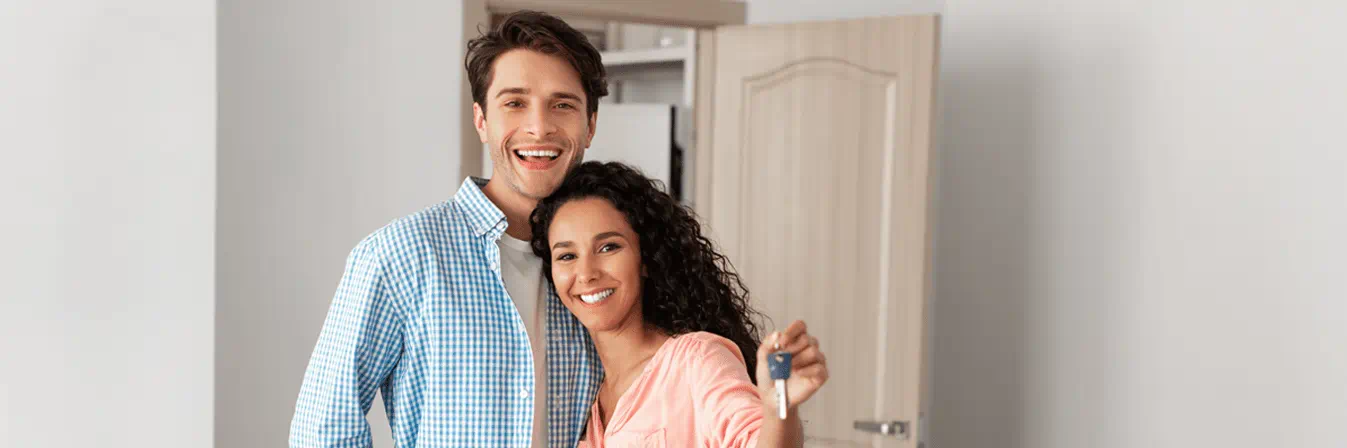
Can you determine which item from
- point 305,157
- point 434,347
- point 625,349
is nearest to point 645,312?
point 625,349

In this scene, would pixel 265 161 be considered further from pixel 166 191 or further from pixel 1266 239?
pixel 1266 239

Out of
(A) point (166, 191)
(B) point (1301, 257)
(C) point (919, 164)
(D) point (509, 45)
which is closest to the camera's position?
(D) point (509, 45)

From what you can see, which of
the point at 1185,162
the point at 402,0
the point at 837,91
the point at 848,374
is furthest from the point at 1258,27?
the point at 402,0

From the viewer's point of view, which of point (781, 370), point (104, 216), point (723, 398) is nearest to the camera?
point (781, 370)

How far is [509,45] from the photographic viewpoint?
4.94 feet

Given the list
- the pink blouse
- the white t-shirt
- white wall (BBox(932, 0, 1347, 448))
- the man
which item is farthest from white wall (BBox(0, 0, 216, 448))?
white wall (BBox(932, 0, 1347, 448))

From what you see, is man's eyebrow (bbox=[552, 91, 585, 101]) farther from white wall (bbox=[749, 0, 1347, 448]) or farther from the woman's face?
white wall (bbox=[749, 0, 1347, 448])

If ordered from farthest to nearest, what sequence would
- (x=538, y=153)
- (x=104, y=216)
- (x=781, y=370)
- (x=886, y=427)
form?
(x=886, y=427)
(x=104, y=216)
(x=538, y=153)
(x=781, y=370)

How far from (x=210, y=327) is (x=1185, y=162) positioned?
7.87 ft

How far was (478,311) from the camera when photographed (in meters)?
1.50

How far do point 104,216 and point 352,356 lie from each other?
4.85 ft

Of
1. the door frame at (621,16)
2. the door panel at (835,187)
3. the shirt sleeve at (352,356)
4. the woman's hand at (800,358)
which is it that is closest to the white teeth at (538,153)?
the shirt sleeve at (352,356)

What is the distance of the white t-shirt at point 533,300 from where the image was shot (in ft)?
4.94

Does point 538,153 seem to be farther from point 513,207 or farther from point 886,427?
point 886,427
